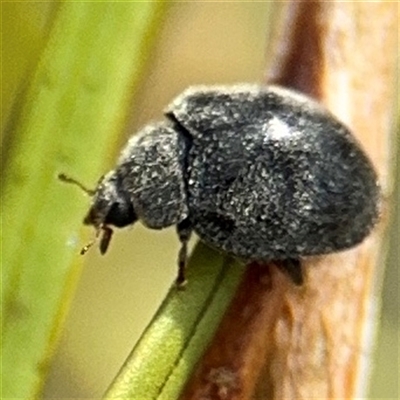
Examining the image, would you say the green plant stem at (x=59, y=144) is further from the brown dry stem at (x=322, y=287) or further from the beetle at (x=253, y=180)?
the brown dry stem at (x=322, y=287)

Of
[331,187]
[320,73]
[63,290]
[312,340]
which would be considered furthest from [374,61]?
[63,290]

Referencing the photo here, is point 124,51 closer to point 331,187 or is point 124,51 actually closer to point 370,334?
point 331,187

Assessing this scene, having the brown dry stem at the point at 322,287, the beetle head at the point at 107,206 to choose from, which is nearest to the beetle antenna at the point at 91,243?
the beetle head at the point at 107,206

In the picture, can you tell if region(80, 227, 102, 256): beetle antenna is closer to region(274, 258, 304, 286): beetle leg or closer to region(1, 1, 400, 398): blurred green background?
region(1, 1, 400, 398): blurred green background

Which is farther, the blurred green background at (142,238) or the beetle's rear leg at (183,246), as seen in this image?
the blurred green background at (142,238)

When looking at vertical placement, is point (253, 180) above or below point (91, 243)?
above

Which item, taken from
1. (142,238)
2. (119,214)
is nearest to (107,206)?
(119,214)

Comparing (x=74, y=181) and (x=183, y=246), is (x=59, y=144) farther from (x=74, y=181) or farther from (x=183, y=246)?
(x=183, y=246)

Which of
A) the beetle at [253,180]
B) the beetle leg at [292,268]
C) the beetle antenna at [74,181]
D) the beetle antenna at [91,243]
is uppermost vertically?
the beetle at [253,180]

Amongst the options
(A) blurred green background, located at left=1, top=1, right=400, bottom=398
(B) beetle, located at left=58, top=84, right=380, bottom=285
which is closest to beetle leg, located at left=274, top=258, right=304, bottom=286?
(B) beetle, located at left=58, top=84, right=380, bottom=285
